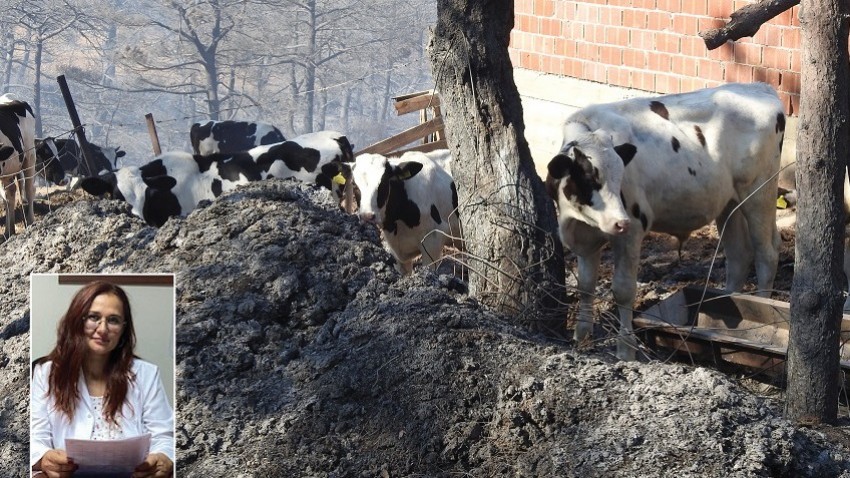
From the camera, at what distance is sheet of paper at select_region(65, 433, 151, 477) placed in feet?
10.6

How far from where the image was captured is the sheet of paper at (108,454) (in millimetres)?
3236

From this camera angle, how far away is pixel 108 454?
128 inches

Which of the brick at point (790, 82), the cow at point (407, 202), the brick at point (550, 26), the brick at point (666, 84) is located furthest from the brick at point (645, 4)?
the cow at point (407, 202)

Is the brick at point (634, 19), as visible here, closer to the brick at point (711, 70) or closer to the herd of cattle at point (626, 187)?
the brick at point (711, 70)

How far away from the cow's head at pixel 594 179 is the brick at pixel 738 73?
464cm

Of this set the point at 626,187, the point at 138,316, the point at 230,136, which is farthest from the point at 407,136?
the point at 138,316

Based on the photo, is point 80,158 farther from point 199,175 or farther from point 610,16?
point 610,16

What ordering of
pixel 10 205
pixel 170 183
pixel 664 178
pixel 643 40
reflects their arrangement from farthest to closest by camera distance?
pixel 10 205 < pixel 643 40 < pixel 170 183 < pixel 664 178

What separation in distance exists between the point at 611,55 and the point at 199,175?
4824 mm

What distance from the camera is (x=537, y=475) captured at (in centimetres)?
438

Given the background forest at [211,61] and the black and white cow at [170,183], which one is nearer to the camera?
the black and white cow at [170,183]

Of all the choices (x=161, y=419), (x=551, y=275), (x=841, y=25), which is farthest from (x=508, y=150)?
(x=161, y=419)

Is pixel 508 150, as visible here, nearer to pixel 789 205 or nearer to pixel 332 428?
pixel 332 428

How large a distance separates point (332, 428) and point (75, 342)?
164cm
